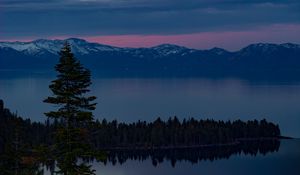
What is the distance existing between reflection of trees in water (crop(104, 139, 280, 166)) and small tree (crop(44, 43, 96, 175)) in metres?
85.0

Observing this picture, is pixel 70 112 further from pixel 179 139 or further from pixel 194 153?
pixel 179 139

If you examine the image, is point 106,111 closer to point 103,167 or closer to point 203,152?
point 203,152

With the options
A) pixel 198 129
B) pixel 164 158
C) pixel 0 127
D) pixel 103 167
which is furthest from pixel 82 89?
pixel 198 129

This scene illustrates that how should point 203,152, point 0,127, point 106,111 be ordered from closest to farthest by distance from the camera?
point 0,127
point 203,152
point 106,111

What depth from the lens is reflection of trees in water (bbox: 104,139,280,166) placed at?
361 feet

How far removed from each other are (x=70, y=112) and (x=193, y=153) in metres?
102

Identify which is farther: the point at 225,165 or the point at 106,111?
the point at 106,111

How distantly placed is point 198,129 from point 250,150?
14.2 meters

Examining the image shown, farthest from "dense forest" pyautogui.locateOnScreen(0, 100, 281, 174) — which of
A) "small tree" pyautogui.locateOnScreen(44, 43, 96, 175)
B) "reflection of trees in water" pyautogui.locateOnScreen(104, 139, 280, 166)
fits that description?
"small tree" pyautogui.locateOnScreen(44, 43, 96, 175)

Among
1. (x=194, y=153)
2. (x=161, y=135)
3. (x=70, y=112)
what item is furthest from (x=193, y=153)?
(x=70, y=112)

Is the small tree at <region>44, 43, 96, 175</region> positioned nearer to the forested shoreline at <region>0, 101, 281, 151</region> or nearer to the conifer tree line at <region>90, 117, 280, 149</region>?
the forested shoreline at <region>0, 101, 281, 151</region>

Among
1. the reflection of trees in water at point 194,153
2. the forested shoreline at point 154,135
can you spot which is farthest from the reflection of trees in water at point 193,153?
the forested shoreline at point 154,135

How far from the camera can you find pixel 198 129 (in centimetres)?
13062

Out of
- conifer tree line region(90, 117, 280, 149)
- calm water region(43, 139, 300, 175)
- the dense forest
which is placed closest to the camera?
calm water region(43, 139, 300, 175)
